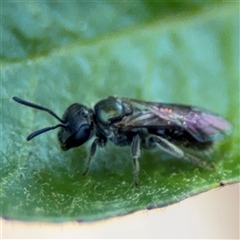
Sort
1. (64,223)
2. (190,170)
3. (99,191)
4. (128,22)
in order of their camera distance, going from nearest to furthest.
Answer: (64,223), (99,191), (190,170), (128,22)

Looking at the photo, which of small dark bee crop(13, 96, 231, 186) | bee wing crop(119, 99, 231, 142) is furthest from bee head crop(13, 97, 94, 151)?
bee wing crop(119, 99, 231, 142)

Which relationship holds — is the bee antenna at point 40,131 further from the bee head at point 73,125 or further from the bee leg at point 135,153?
the bee leg at point 135,153

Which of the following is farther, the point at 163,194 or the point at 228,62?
the point at 228,62

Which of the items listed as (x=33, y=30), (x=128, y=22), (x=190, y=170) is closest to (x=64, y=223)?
(x=190, y=170)

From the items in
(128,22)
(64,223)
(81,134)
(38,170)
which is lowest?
(64,223)

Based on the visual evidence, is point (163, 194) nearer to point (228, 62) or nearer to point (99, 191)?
point (99, 191)

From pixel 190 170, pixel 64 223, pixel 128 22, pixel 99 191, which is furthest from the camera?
pixel 128 22

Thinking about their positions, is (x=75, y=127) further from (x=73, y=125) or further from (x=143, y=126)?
(x=143, y=126)
